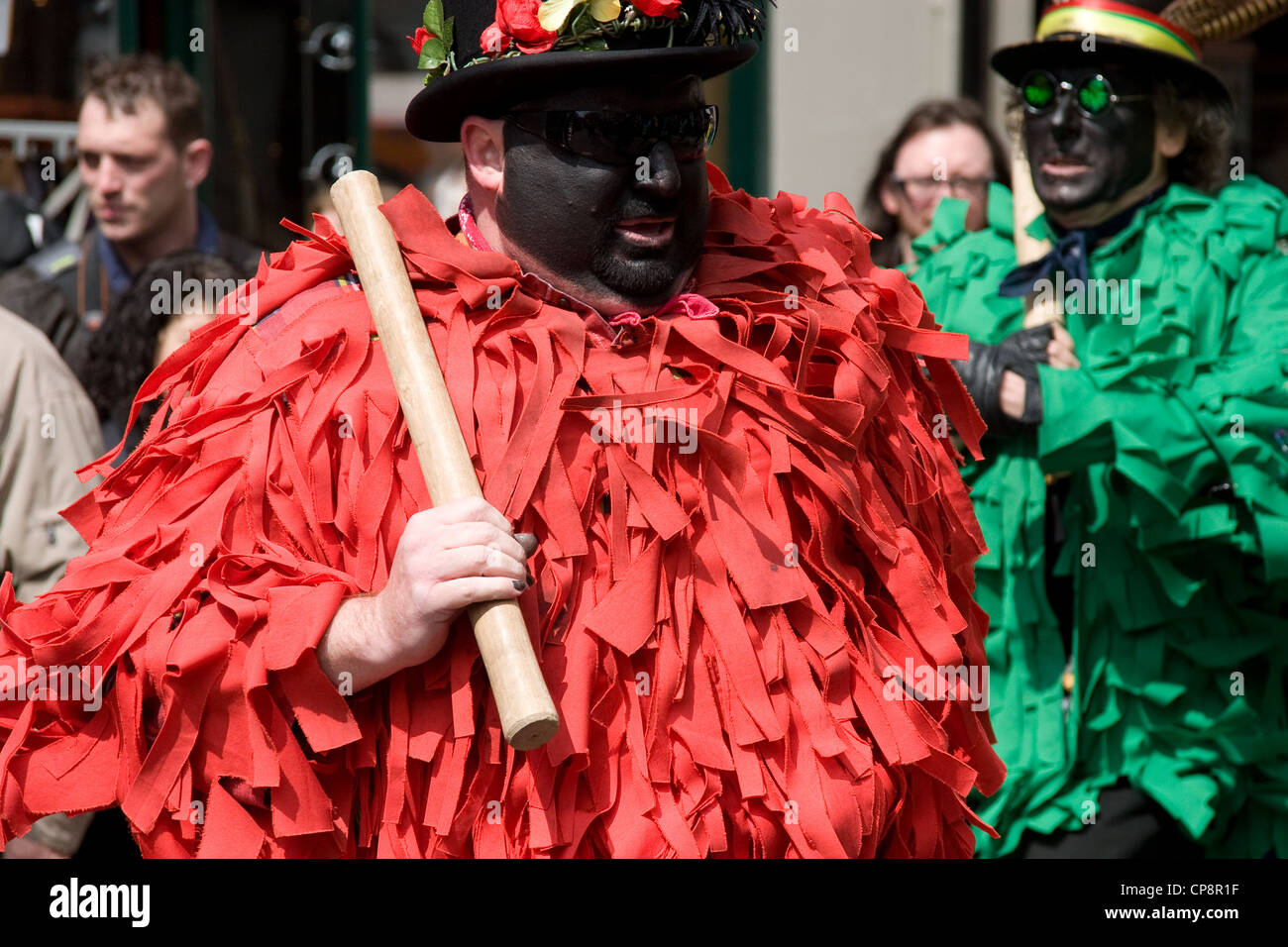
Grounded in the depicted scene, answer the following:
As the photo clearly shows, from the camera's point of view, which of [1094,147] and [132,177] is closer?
[1094,147]

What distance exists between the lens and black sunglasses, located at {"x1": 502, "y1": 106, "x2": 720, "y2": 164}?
Answer: 229 centimetres

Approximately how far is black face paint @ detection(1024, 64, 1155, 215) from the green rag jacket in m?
0.13

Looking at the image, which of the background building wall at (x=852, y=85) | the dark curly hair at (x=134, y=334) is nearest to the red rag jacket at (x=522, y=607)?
the dark curly hair at (x=134, y=334)

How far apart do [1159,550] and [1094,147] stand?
0.91 m

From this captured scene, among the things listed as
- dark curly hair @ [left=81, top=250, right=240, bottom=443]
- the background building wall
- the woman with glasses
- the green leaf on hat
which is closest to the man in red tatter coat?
the green leaf on hat

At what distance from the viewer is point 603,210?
2.31 m

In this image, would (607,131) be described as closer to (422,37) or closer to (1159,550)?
(422,37)

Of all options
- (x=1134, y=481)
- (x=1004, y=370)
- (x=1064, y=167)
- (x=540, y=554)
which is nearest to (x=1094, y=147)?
(x=1064, y=167)

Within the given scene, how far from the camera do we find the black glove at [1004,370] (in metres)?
3.58

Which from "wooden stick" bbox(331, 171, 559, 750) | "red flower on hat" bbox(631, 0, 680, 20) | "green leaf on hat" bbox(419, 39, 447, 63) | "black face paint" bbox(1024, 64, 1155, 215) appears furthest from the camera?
"black face paint" bbox(1024, 64, 1155, 215)

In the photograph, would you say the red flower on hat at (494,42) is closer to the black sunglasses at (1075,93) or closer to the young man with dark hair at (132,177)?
the black sunglasses at (1075,93)

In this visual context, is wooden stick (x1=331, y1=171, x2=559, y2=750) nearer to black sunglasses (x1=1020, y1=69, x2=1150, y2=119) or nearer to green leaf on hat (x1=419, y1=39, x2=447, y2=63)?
green leaf on hat (x1=419, y1=39, x2=447, y2=63)
